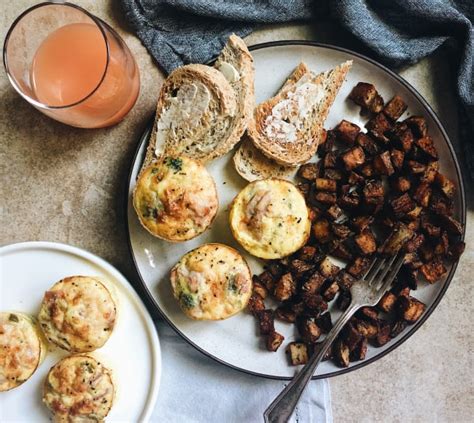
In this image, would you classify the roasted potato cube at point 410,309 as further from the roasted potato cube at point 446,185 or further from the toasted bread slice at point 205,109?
the toasted bread slice at point 205,109

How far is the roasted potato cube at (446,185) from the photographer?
2436mm

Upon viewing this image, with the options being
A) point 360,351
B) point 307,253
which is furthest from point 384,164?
point 360,351

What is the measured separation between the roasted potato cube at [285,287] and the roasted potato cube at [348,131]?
2.23ft

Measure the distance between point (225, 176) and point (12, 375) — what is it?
51.4 inches

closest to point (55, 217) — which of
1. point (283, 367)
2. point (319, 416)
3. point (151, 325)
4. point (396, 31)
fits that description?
point (151, 325)

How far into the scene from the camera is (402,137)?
2.44 meters

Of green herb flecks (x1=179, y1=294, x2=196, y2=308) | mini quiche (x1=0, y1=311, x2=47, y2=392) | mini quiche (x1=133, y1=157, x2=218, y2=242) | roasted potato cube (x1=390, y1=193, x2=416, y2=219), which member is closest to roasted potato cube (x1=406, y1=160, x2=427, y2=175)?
roasted potato cube (x1=390, y1=193, x2=416, y2=219)

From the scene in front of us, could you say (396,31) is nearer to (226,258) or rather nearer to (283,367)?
(226,258)

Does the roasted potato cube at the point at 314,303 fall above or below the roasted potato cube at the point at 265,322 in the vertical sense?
above

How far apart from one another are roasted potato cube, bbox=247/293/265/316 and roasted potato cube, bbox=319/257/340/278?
1.01 feet

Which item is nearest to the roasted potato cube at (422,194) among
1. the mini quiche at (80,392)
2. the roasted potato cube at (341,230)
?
the roasted potato cube at (341,230)

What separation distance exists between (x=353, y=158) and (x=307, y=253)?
1.57 feet

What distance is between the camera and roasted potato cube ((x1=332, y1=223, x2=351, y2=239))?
2.43 meters

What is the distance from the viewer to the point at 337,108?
253cm
